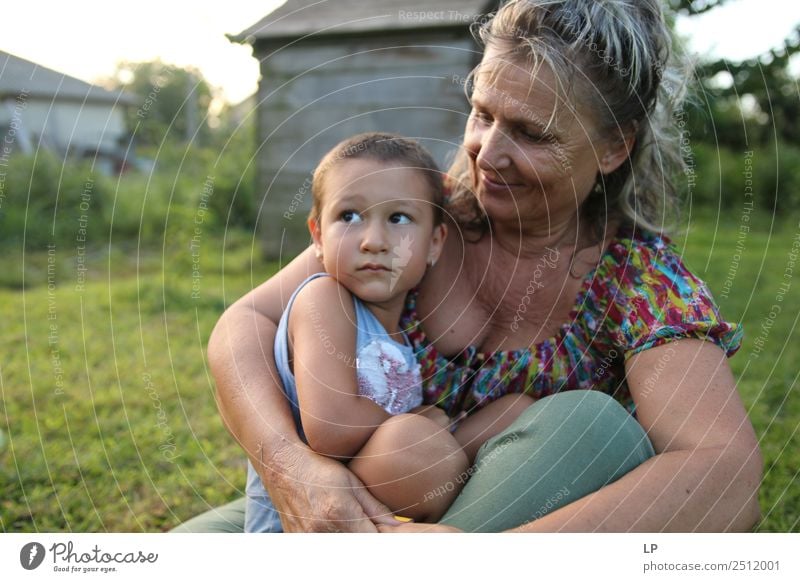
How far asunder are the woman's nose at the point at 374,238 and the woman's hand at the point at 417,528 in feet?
1.40

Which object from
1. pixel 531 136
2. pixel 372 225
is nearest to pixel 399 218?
pixel 372 225

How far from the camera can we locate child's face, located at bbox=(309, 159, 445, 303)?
1.28 meters

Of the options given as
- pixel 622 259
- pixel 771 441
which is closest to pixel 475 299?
pixel 622 259

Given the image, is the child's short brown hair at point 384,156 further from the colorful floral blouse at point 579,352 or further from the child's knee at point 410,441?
the child's knee at point 410,441

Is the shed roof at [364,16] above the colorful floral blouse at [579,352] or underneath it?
above

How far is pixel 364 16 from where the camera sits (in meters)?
3.44

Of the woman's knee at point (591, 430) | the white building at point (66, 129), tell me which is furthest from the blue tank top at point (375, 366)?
the white building at point (66, 129)

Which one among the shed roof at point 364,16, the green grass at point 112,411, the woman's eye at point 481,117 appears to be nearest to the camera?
the woman's eye at point 481,117

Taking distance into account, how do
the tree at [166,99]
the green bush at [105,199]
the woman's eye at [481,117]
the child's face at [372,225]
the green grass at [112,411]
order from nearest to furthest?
1. the child's face at [372,225]
2. the woman's eye at [481,117]
3. the tree at [166,99]
4. the green grass at [112,411]
5. the green bush at [105,199]

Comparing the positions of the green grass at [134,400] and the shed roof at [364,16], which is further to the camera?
the shed roof at [364,16]

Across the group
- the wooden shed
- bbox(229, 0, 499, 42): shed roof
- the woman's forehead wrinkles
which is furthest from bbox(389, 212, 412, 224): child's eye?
bbox(229, 0, 499, 42): shed roof

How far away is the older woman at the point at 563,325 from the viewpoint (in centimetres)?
118

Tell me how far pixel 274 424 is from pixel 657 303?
67 cm
